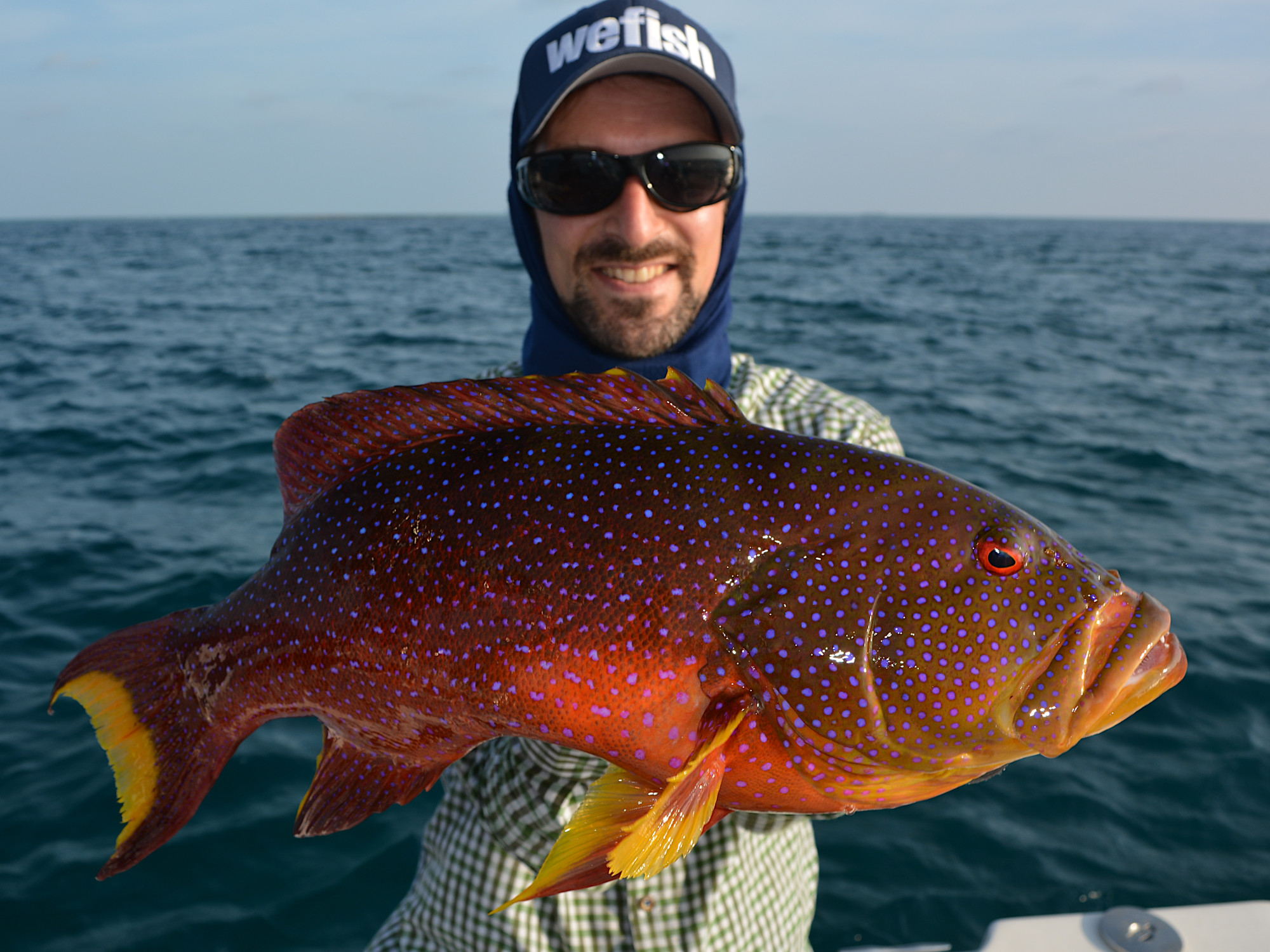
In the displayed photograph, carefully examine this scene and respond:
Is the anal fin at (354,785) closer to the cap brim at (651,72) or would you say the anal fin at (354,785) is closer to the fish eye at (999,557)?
the fish eye at (999,557)

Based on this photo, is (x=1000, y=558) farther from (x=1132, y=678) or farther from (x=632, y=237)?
(x=632, y=237)

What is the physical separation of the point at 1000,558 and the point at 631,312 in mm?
1927

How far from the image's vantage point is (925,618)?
159 cm

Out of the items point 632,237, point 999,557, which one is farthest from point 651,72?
point 999,557

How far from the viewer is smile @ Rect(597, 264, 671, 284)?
3158mm

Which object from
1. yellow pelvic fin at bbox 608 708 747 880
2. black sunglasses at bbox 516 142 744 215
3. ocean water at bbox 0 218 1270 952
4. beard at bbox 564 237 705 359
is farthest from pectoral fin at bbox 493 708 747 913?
ocean water at bbox 0 218 1270 952


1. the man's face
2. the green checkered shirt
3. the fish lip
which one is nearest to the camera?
the fish lip

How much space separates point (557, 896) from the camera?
8.27ft

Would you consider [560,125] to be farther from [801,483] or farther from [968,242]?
[968,242]

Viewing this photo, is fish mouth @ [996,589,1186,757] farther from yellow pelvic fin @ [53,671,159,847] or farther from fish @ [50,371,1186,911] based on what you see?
yellow pelvic fin @ [53,671,159,847]

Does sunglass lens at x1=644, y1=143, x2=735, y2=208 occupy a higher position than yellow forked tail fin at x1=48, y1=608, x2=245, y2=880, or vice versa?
sunglass lens at x1=644, y1=143, x2=735, y2=208

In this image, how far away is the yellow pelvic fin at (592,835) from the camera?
1.54 meters

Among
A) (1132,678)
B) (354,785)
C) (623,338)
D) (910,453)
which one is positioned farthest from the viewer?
(910,453)

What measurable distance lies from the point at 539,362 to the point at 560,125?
88 cm
